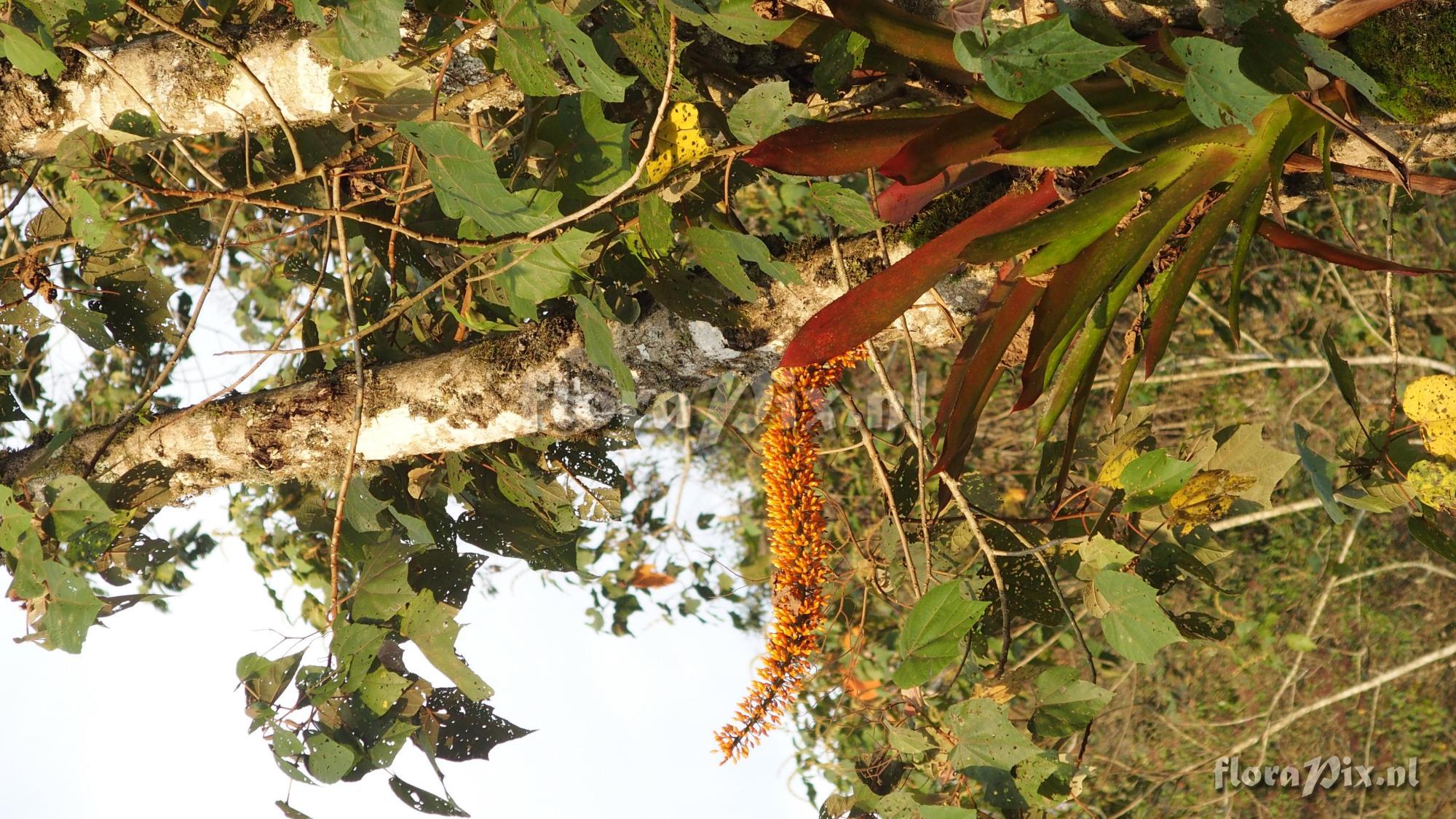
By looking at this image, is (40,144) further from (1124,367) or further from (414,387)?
(1124,367)

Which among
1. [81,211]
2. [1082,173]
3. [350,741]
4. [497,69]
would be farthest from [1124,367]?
[81,211]

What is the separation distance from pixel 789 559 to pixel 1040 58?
571mm

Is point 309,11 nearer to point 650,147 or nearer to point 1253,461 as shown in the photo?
point 650,147

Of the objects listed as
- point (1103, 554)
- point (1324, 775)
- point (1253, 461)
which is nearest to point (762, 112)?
point (1103, 554)

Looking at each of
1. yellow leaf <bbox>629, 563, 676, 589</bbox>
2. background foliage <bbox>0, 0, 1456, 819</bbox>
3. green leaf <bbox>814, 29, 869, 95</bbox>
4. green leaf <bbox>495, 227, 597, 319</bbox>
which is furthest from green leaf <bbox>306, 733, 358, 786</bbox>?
yellow leaf <bbox>629, 563, 676, 589</bbox>

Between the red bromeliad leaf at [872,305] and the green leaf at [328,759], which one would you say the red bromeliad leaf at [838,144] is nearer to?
the red bromeliad leaf at [872,305]

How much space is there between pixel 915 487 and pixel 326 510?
786 mm

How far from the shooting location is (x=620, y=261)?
3.18 ft

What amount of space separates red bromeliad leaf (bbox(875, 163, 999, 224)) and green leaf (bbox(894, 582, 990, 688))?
1.14 feet

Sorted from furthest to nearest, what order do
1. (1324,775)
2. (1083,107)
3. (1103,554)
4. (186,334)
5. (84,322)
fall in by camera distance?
1. (1324,775)
2. (84,322)
3. (186,334)
4. (1103,554)
5. (1083,107)

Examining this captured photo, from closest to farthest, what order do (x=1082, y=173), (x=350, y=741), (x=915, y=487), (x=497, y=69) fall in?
(x=1082, y=173) → (x=497, y=69) → (x=350, y=741) → (x=915, y=487)

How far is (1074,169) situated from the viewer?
0.81 metres

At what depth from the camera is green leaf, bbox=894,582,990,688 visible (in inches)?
33.9

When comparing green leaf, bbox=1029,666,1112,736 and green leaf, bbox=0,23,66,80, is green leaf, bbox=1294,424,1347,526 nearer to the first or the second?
green leaf, bbox=1029,666,1112,736
